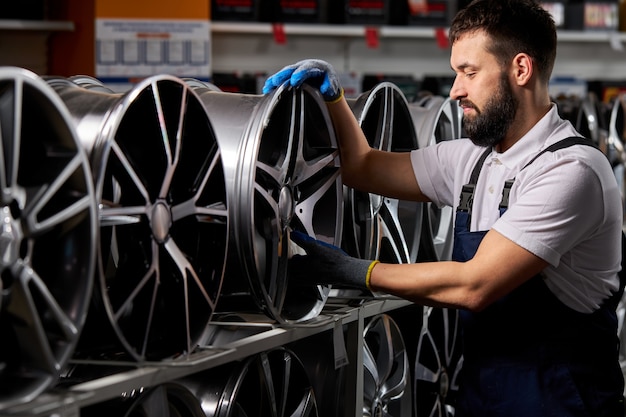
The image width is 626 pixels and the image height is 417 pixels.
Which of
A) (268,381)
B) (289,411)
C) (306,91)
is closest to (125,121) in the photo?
(306,91)

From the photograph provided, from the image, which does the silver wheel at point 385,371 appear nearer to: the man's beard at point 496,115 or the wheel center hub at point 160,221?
the man's beard at point 496,115

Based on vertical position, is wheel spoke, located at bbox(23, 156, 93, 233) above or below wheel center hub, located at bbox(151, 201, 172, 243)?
above

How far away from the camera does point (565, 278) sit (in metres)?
2.53

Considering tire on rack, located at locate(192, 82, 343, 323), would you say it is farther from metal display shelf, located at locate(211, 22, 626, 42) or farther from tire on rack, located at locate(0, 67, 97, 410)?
metal display shelf, located at locate(211, 22, 626, 42)

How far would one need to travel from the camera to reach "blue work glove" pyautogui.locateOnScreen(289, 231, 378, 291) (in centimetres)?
229

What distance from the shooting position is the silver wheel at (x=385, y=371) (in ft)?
10.0

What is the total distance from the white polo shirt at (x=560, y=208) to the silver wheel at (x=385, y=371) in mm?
600

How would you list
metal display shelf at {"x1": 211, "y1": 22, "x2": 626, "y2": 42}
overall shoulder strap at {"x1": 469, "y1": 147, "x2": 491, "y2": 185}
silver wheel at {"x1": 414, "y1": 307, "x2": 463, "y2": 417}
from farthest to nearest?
metal display shelf at {"x1": 211, "y1": 22, "x2": 626, "y2": 42}
silver wheel at {"x1": 414, "y1": 307, "x2": 463, "y2": 417}
overall shoulder strap at {"x1": 469, "y1": 147, "x2": 491, "y2": 185}

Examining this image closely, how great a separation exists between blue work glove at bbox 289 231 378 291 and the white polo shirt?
0.37 m

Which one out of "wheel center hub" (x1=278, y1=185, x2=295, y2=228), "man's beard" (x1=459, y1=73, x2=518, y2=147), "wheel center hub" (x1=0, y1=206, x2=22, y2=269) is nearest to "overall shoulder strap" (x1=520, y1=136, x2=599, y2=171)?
"man's beard" (x1=459, y1=73, x2=518, y2=147)

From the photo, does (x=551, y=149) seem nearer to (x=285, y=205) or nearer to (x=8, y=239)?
(x=285, y=205)

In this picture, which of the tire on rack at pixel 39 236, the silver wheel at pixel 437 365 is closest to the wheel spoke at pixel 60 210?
the tire on rack at pixel 39 236

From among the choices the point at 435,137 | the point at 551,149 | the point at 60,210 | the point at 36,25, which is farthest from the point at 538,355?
the point at 36,25

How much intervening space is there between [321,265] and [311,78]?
472mm
